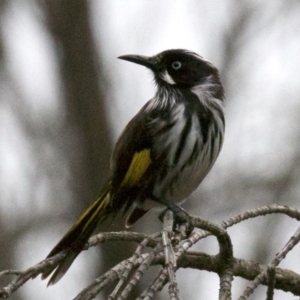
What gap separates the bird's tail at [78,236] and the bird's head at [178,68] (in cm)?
70

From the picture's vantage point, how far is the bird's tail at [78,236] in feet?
11.8

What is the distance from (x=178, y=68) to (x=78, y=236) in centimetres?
126

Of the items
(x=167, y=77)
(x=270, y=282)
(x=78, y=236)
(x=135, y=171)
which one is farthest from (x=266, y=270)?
(x=167, y=77)

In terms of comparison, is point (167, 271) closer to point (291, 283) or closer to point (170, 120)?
point (291, 283)

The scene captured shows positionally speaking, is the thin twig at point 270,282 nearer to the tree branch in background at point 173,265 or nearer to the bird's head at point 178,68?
the tree branch in background at point 173,265

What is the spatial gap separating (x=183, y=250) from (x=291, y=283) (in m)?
0.77

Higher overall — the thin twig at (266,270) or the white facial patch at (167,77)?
the white facial patch at (167,77)

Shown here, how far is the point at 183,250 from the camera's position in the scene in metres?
2.90

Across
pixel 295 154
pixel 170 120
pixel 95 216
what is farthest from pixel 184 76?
pixel 295 154

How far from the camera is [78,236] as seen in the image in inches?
154

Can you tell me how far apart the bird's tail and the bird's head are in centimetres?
70

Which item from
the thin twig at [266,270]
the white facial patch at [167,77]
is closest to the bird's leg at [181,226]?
the thin twig at [266,270]

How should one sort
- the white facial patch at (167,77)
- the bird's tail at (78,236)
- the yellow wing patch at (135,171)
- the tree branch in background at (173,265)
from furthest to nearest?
the white facial patch at (167,77)
the yellow wing patch at (135,171)
the bird's tail at (78,236)
the tree branch in background at (173,265)

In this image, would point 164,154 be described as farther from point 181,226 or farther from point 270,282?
point 270,282
